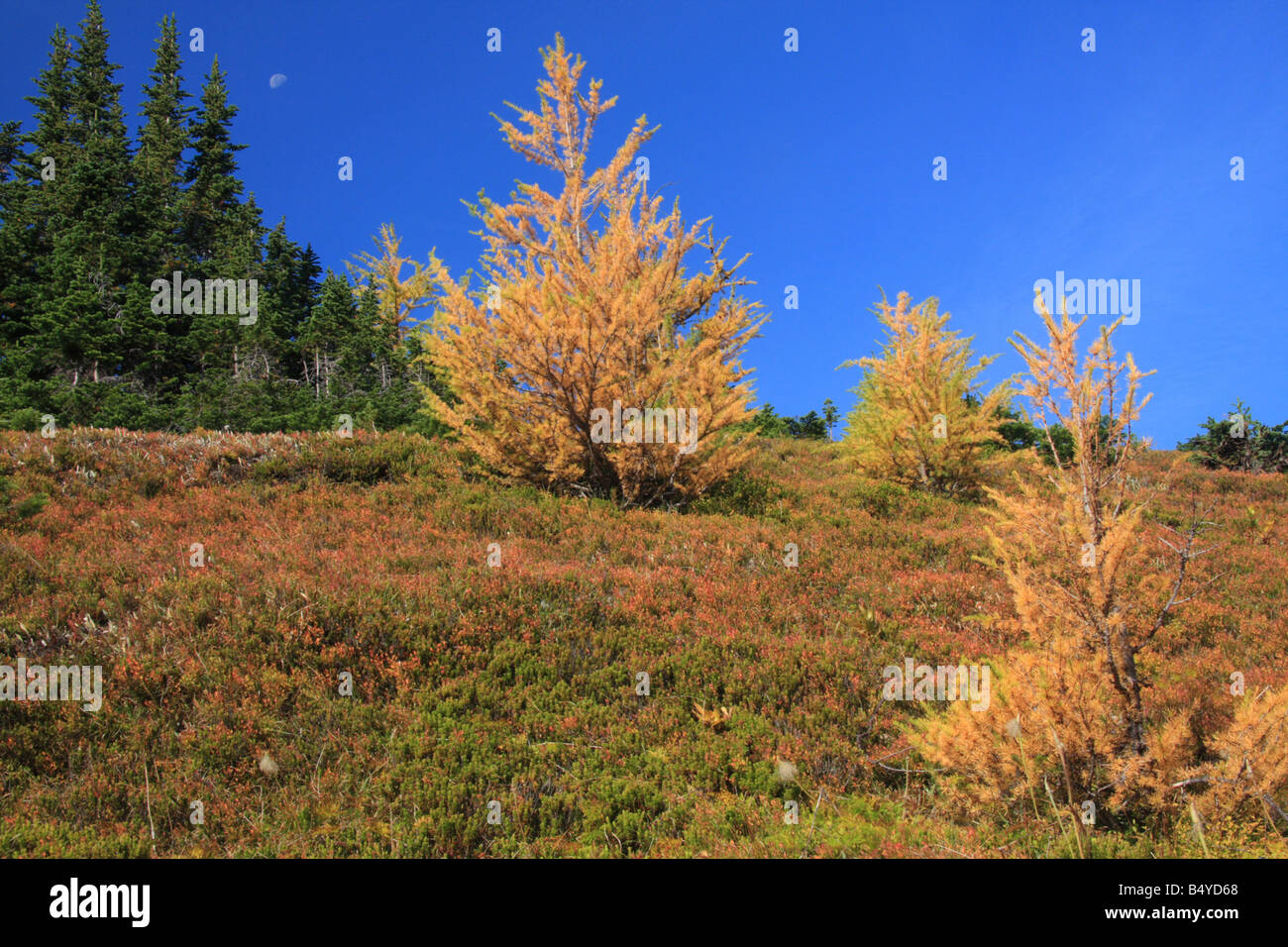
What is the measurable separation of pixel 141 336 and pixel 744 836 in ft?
97.7

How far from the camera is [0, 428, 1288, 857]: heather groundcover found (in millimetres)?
3867

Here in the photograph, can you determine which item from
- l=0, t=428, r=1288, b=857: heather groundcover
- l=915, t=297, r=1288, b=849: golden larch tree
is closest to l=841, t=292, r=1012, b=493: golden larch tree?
l=0, t=428, r=1288, b=857: heather groundcover

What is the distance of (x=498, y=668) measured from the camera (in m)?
5.71

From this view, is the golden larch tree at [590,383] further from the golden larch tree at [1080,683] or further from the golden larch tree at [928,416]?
the golden larch tree at [1080,683]

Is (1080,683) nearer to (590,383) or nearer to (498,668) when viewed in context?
(498,668)

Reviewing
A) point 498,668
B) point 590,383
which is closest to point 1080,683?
point 498,668

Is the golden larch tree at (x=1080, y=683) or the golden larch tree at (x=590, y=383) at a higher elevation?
the golden larch tree at (x=590, y=383)

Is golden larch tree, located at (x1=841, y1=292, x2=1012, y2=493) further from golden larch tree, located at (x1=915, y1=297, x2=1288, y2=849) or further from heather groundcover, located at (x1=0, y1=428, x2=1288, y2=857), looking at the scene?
golden larch tree, located at (x1=915, y1=297, x2=1288, y2=849)

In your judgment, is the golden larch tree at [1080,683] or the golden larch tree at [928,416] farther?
the golden larch tree at [928,416]

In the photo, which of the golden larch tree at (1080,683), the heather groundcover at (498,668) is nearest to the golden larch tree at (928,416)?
the heather groundcover at (498,668)

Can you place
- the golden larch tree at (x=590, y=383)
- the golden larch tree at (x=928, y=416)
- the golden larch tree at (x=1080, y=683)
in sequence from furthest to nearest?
the golden larch tree at (x=928, y=416), the golden larch tree at (x=590, y=383), the golden larch tree at (x=1080, y=683)

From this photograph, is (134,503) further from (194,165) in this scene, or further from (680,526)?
(194,165)

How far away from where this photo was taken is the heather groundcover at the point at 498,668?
12.7 ft
